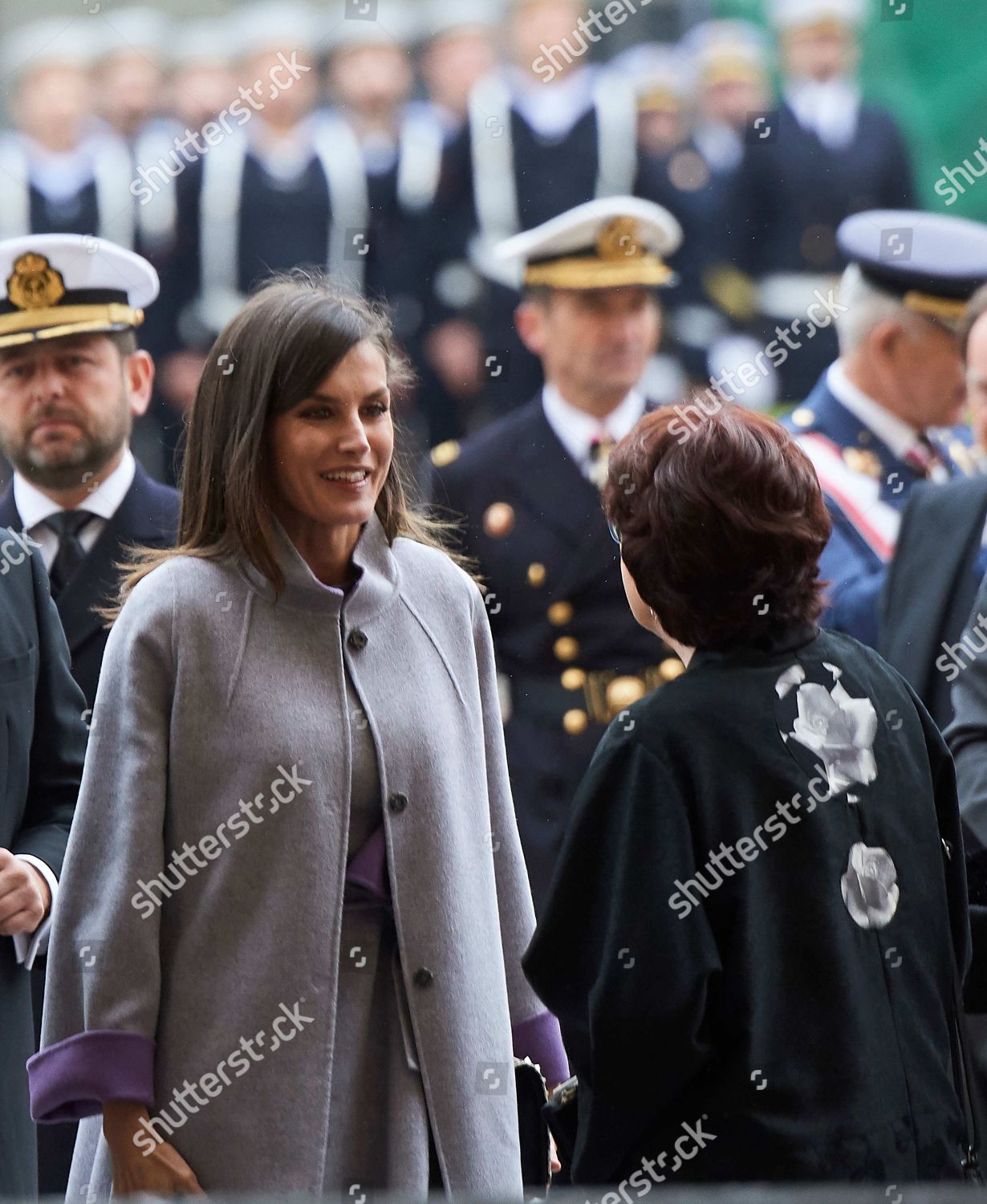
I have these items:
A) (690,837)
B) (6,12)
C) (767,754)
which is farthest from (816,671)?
(6,12)

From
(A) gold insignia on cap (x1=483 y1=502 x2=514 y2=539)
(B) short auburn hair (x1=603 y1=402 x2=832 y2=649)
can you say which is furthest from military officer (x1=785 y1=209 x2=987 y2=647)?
(B) short auburn hair (x1=603 y1=402 x2=832 y2=649)

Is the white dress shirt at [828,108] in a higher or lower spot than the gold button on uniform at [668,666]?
higher

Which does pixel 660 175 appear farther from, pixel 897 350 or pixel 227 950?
pixel 227 950

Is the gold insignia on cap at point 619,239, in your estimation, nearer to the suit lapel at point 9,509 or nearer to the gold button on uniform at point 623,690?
the gold button on uniform at point 623,690

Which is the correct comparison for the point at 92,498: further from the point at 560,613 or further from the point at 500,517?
the point at 560,613

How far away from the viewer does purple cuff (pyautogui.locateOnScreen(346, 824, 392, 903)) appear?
77.5 inches

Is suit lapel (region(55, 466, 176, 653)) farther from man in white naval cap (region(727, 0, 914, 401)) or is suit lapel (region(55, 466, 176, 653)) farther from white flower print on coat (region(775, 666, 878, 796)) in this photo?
white flower print on coat (region(775, 666, 878, 796))

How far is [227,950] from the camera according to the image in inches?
75.9

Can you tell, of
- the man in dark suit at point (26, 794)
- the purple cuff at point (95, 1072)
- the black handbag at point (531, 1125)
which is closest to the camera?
the purple cuff at point (95, 1072)

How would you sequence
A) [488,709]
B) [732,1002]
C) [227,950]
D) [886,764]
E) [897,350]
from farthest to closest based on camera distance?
[897,350] → [488,709] → [227,950] → [886,764] → [732,1002]

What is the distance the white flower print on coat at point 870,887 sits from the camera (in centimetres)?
166

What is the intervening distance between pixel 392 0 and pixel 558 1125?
2.01m

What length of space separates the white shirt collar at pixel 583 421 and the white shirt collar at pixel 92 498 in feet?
2.58

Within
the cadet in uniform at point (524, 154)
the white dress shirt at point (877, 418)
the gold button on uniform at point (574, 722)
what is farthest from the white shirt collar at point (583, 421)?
the gold button on uniform at point (574, 722)
